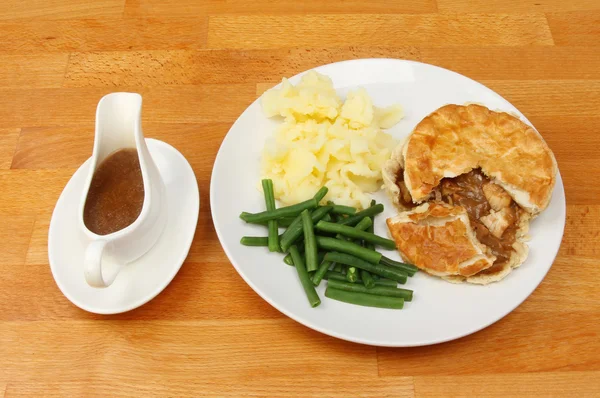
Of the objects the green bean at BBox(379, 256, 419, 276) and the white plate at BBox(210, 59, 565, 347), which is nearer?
the white plate at BBox(210, 59, 565, 347)

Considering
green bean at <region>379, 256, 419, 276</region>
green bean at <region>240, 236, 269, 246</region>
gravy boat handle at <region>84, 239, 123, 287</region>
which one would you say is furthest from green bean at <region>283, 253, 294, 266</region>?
gravy boat handle at <region>84, 239, 123, 287</region>

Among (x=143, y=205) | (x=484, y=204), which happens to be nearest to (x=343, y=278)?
(x=484, y=204)

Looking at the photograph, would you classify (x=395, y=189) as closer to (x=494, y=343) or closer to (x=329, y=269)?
(x=329, y=269)

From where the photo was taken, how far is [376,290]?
110 inches

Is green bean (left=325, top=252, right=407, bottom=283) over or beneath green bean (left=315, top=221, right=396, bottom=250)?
beneath

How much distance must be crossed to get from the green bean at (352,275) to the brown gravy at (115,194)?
1137mm

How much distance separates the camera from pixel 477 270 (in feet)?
9.13

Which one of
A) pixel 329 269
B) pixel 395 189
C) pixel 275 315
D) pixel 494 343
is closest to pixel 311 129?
pixel 395 189

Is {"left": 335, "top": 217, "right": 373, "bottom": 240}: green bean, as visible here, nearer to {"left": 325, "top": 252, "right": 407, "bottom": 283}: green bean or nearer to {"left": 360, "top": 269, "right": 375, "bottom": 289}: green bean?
{"left": 325, "top": 252, "right": 407, "bottom": 283}: green bean

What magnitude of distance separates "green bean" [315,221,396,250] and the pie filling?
1.06 feet

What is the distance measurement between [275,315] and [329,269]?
0.39 metres

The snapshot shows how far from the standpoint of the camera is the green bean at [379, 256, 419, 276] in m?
2.87

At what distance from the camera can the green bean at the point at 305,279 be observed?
2.72 m

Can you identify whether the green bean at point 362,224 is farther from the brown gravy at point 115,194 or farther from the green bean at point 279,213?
the brown gravy at point 115,194
